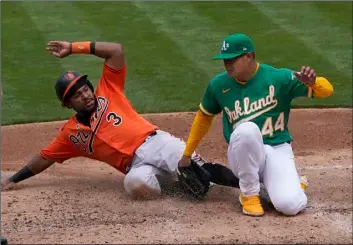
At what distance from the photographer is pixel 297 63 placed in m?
10.3

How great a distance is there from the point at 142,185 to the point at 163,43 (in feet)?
15.4

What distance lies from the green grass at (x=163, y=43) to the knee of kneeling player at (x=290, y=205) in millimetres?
3128

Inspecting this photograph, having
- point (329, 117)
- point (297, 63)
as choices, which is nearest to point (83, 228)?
point (329, 117)

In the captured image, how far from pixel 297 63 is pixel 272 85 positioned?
4.01m

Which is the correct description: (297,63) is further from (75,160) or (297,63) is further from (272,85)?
(272,85)

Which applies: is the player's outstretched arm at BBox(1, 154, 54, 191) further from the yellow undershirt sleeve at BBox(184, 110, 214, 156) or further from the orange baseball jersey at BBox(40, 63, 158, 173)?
the yellow undershirt sleeve at BBox(184, 110, 214, 156)

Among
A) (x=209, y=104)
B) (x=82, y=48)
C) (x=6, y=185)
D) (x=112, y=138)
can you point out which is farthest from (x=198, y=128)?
(x=6, y=185)

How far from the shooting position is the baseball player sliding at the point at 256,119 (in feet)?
20.4

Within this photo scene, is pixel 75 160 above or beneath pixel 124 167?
beneath

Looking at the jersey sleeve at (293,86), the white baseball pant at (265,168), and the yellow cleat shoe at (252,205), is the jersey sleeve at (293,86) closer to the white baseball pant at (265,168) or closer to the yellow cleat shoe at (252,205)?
the white baseball pant at (265,168)

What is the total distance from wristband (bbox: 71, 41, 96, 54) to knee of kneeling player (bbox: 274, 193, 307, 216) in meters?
1.88

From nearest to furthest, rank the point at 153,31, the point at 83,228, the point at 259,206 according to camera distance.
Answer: the point at 83,228, the point at 259,206, the point at 153,31

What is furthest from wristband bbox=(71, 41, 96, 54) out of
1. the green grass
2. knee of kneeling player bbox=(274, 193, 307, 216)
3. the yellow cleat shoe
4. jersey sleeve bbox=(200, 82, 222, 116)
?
the green grass

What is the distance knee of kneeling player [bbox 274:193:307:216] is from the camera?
6.16 meters
